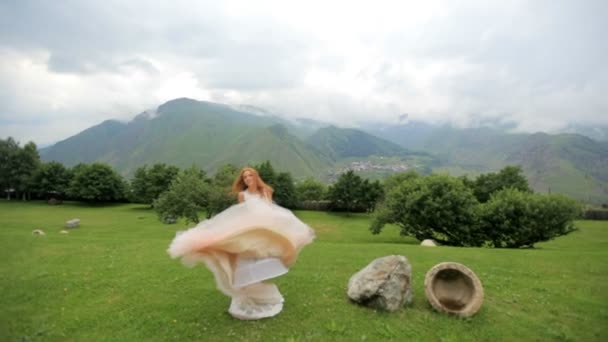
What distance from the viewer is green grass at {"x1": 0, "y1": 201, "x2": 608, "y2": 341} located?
880cm

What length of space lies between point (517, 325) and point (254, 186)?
26.9ft

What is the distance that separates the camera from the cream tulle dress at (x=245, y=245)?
26.7 ft

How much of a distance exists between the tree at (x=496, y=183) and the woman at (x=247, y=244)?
61349 millimetres

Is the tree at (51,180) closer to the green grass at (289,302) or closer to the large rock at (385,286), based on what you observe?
the green grass at (289,302)

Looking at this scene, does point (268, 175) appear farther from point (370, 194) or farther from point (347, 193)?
Answer: point (370, 194)

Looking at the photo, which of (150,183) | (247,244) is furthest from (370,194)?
(247,244)

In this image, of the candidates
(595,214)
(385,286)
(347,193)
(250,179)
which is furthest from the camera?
(347,193)

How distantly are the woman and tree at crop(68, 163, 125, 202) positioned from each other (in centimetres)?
7748

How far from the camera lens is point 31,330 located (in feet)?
29.7

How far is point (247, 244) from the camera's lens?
830cm

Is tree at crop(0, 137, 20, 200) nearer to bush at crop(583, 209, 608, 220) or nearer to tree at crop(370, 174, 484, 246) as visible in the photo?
tree at crop(370, 174, 484, 246)

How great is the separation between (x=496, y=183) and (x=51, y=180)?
315ft

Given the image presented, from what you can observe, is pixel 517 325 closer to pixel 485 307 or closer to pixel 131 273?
pixel 485 307

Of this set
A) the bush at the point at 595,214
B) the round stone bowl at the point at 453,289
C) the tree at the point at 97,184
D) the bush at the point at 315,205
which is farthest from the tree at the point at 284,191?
the round stone bowl at the point at 453,289
